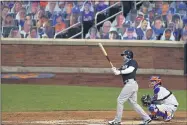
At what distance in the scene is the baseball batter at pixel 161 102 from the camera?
11289mm

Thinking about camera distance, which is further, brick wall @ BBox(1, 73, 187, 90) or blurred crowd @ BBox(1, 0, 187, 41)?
blurred crowd @ BBox(1, 0, 187, 41)

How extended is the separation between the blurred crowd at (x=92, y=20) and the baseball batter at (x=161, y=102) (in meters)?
11.4

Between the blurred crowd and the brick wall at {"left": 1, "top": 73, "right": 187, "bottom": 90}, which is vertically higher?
the blurred crowd

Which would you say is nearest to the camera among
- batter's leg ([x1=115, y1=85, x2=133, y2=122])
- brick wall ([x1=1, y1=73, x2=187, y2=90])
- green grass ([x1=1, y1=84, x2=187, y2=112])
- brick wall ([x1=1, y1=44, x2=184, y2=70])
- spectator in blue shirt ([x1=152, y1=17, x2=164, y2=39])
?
batter's leg ([x1=115, y1=85, x2=133, y2=122])

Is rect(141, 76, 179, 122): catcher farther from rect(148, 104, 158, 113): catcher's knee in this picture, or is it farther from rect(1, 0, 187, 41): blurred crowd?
rect(1, 0, 187, 41): blurred crowd

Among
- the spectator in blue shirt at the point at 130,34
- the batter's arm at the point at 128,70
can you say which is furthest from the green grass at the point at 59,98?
the spectator in blue shirt at the point at 130,34

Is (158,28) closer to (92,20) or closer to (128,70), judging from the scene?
(92,20)

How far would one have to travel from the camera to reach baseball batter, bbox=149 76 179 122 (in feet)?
37.0

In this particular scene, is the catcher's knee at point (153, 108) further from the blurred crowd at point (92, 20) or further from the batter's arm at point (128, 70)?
the blurred crowd at point (92, 20)

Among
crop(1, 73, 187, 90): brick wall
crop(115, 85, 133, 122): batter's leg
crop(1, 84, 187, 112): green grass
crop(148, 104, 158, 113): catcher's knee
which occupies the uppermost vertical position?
crop(115, 85, 133, 122): batter's leg

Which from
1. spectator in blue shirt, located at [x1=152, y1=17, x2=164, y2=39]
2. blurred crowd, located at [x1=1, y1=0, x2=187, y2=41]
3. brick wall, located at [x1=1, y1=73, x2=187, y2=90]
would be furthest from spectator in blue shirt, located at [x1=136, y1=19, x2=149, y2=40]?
brick wall, located at [x1=1, y1=73, x2=187, y2=90]

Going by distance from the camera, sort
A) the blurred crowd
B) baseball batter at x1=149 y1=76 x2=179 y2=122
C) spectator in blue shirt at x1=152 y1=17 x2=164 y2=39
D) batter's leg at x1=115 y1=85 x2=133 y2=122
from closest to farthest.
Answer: batter's leg at x1=115 y1=85 x2=133 y2=122 → baseball batter at x1=149 y1=76 x2=179 y2=122 → spectator in blue shirt at x1=152 y1=17 x2=164 y2=39 → the blurred crowd

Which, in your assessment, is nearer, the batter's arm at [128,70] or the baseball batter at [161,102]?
the batter's arm at [128,70]

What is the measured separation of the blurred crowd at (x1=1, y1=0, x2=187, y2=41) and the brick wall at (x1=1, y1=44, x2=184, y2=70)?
2.90 feet
